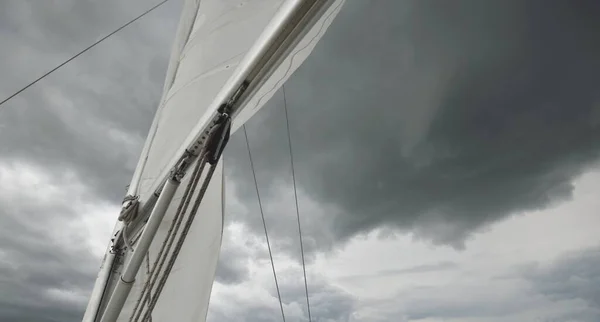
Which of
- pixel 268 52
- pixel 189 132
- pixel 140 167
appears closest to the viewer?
pixel 268 52

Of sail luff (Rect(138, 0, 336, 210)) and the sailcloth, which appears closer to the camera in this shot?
sail luff (Rect(138, 0, 336, 210))

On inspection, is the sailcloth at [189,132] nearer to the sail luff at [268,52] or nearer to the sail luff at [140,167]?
the sail luff at [140,167]

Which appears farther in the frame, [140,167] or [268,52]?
[140,167]

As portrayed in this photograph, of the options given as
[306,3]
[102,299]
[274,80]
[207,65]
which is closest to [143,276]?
[102,299]

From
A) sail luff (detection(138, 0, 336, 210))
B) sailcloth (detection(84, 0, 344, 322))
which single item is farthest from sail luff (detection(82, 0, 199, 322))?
sail luff (detection(138, 0, 336, 210))

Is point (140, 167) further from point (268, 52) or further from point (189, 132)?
point (268, 52)

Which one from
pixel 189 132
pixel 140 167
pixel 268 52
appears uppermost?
pixel 140 167

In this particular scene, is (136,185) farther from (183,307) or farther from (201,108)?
(183,307)

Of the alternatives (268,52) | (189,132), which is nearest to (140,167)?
(189,132)

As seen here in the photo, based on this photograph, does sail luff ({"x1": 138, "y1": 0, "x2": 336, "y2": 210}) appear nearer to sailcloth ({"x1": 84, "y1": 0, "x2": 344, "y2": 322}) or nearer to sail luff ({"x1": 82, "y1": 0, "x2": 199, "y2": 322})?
sailcloth ({"x1": 84, "y1": 0, "x2": 344, "y2": 322})

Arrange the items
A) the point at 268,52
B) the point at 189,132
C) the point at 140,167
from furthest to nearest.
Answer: the point at 140,167 < the point at 189,132 < the point at 268,52

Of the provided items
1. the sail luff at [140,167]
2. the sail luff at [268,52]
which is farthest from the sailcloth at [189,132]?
the sail luff at [268,52]

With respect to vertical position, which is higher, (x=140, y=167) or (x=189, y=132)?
(x=140, y=167)

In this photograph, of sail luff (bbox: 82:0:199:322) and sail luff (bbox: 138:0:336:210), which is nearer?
sail luff (bbox: 138:0:336:210)
